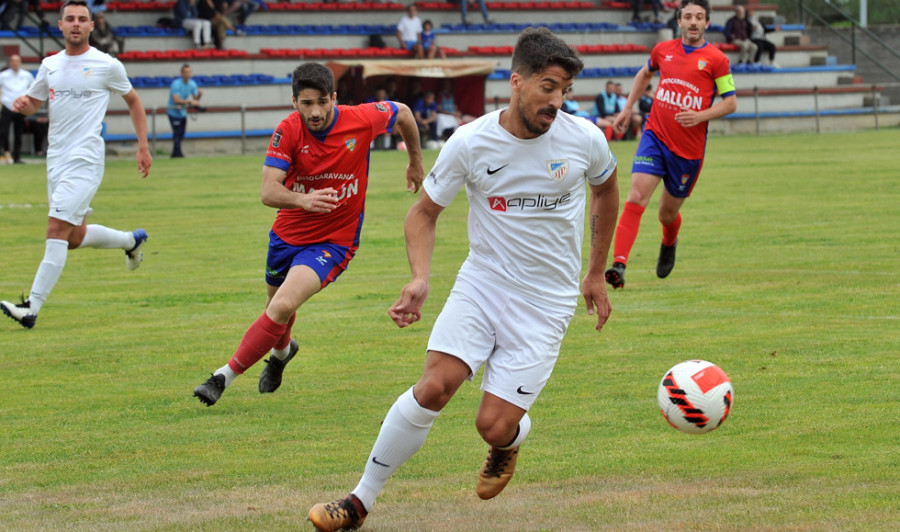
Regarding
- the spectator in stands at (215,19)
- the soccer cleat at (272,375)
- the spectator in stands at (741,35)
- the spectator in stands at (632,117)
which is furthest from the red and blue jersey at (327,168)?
the spectator in stands at (741,35)

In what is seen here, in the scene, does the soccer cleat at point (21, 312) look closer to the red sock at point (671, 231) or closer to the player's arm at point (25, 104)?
the player's arm at point (25, 104)

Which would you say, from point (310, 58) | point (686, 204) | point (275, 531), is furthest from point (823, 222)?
point (310, 58)

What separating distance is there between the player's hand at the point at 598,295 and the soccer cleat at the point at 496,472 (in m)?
0.73

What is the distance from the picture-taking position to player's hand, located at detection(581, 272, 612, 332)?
5418mm

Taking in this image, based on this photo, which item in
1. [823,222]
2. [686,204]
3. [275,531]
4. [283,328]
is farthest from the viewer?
[686,204]

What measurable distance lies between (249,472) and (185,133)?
2724 cm

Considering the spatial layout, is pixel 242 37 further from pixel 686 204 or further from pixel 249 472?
pixel 249 472

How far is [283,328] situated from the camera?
7.27 m

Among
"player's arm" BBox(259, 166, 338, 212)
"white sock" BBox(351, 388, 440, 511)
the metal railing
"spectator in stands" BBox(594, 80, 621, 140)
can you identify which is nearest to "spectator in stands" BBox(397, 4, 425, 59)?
"spectator in stands" BBox(594, 80, 621, 140)

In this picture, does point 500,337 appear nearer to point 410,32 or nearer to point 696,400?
point 696,400

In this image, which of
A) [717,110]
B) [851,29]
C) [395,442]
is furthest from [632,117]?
[395,442]

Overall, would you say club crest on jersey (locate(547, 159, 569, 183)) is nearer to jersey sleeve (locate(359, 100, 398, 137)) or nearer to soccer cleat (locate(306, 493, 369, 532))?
soccer cleat (locate(306, 493, 369, 532))

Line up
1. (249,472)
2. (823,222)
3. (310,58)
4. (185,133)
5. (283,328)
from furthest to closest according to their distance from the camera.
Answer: (310,58), (185,133), (823,222), (283,328), (249,472)

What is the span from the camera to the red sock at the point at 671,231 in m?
11.4
